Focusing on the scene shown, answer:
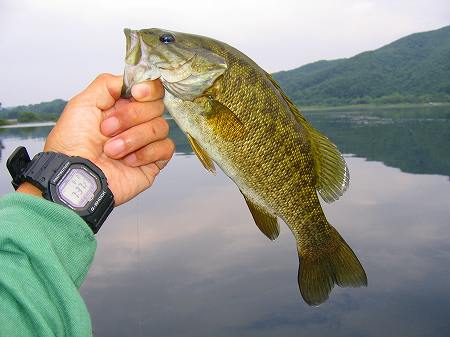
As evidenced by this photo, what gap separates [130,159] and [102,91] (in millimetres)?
441

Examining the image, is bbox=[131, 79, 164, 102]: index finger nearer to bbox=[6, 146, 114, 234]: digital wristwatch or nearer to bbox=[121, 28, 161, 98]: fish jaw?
bbox=[121, 28, 161, 98]: fish jaw

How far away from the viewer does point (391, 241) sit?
591 inches

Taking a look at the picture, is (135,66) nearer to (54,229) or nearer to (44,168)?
(44,168)

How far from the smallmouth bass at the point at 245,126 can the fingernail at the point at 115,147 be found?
0.31 meters

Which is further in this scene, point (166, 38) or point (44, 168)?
point (166, 38)

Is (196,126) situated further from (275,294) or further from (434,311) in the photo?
(434,311)

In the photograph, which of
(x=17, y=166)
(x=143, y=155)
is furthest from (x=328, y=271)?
(x=17, y=166)

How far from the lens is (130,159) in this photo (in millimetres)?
2676

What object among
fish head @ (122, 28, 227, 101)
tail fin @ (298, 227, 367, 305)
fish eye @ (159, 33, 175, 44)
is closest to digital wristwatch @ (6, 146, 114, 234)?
fish head @ (122, 28, 227, 101)

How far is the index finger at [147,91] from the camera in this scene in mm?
2445

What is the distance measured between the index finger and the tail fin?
1.61 meters

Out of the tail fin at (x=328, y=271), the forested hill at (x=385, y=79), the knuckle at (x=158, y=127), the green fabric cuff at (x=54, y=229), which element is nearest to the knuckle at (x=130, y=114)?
the knuckle at (x=158, y=127)

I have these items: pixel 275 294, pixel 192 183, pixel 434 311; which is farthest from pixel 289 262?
pixel 192 183

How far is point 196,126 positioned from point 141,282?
11.1 meters
